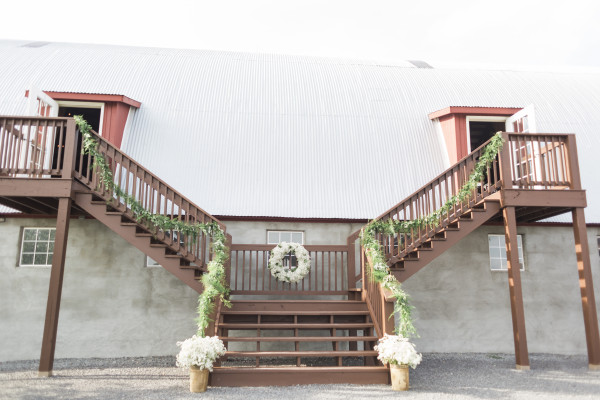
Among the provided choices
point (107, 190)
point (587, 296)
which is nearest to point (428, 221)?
point (587, 296)

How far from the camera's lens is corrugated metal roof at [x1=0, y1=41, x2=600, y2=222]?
11.8m

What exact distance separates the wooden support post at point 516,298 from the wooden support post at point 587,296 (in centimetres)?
132

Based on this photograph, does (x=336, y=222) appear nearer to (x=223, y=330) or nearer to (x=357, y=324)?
(x=357, y=324)

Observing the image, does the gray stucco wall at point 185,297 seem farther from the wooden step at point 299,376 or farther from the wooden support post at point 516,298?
the wooden step at point 299,376

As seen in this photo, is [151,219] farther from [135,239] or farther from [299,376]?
[299,376]

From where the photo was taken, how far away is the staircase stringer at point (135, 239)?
923 centimetres

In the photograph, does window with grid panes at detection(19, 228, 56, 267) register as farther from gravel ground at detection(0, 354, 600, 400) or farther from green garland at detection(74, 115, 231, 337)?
green garland at detection(74, 115, 231, 337)

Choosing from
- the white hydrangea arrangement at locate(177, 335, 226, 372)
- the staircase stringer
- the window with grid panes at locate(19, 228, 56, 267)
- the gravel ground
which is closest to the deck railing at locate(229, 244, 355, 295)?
the staircase stringer

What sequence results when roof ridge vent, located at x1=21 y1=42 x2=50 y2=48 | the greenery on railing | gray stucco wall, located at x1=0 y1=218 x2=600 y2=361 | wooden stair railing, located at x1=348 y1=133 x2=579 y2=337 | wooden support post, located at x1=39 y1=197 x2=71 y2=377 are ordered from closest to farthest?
wooden support post, located at x1=39 y1=197 x2=71 y2=377 < the greenery on railing < wooden stair railing, located at x1=348 y1=133 x2=579 y2=337 < gray stucco wall, located at x1=0 y1=218 x2=600 y2=361 < roof ridge vent, located at x1=21 y1=42 x2=50 y2=48

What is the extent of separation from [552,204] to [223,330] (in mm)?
7112

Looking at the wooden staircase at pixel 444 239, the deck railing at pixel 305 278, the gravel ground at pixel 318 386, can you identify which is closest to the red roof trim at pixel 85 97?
the deck railing at pixel 305 278

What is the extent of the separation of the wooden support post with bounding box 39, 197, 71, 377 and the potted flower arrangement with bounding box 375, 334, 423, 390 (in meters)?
5.94

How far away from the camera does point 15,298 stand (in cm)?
1066

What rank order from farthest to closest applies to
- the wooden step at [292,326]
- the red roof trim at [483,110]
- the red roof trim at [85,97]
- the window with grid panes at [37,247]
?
the red roof trim at [483,110] → the red roof trim at [85,97] → the window with grid panes at [37,247] → the wooden step at [292,326]
